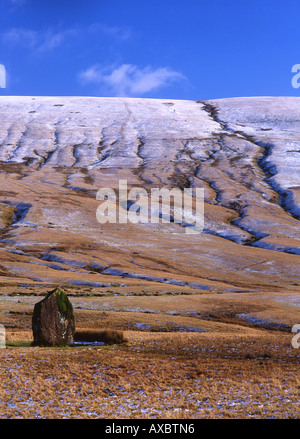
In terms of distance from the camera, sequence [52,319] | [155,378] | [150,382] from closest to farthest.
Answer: [150,382] < [155,378] < [52,319]

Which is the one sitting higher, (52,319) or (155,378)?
(52,319)

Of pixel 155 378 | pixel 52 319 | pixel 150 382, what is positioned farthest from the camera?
pixel 52 319

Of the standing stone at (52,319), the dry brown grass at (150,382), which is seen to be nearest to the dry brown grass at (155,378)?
the dry brown grass at (150,382)

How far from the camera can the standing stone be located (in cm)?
3347

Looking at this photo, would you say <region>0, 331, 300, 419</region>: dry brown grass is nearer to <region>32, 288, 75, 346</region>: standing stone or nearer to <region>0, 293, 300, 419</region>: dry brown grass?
<region>0, 293, 300, 419</region>: dry brown grass

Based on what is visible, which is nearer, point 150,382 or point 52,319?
point 150,382

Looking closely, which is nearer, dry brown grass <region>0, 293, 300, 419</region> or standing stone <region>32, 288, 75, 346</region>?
dry brown grass <region>0, 293, 300, 419</region>

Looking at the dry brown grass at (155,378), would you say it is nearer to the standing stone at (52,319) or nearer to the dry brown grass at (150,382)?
the dry brown grass at (150,382)

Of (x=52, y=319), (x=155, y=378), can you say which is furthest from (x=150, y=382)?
(x=52, y=319)

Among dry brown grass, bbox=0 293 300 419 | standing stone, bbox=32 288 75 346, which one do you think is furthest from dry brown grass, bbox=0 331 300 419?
standing stone, bbox=32 288 75 346

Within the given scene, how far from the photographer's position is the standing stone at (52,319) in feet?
110

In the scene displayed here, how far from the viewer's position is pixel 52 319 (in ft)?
111

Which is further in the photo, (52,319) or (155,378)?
(52,319)

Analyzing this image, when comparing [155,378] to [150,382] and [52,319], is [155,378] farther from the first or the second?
[52,319]
